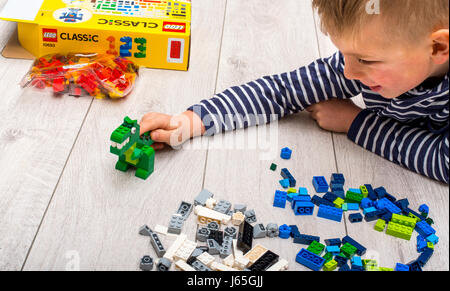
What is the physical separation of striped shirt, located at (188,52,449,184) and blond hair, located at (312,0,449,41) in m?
0.18

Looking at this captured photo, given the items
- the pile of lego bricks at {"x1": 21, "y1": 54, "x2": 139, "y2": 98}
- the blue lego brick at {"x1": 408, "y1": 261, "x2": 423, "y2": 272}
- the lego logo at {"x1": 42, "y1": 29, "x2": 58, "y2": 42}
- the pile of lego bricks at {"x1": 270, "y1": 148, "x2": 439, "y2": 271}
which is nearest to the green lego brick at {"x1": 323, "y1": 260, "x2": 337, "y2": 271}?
the pile of lego bricks at {"x1": 270, "y1": 148, "x2": 439, "y2": 271}

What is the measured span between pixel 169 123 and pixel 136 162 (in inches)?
4.0

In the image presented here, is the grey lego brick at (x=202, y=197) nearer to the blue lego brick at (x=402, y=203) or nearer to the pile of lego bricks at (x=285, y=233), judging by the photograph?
the pile of lego bricks at (x=285, y=233)

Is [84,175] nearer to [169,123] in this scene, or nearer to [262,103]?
[169,123]

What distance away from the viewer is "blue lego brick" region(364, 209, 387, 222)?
0.83 meters

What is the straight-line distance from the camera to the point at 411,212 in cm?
83

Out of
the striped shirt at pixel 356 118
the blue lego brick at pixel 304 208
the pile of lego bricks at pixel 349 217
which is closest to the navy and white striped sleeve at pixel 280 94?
the striped shirt at pixel 356 118

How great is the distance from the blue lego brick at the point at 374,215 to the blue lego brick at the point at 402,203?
0.10ft

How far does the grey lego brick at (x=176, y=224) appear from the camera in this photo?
0.78m

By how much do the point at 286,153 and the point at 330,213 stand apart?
5.8 inches

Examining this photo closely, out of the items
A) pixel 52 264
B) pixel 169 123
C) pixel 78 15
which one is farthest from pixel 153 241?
pixel 78 15

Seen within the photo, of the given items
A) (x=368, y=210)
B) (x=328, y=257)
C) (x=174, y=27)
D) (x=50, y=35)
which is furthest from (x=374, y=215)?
Answer: (x=50, y=35)

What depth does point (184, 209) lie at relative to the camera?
31.9 inches

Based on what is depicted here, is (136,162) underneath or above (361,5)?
underneath
